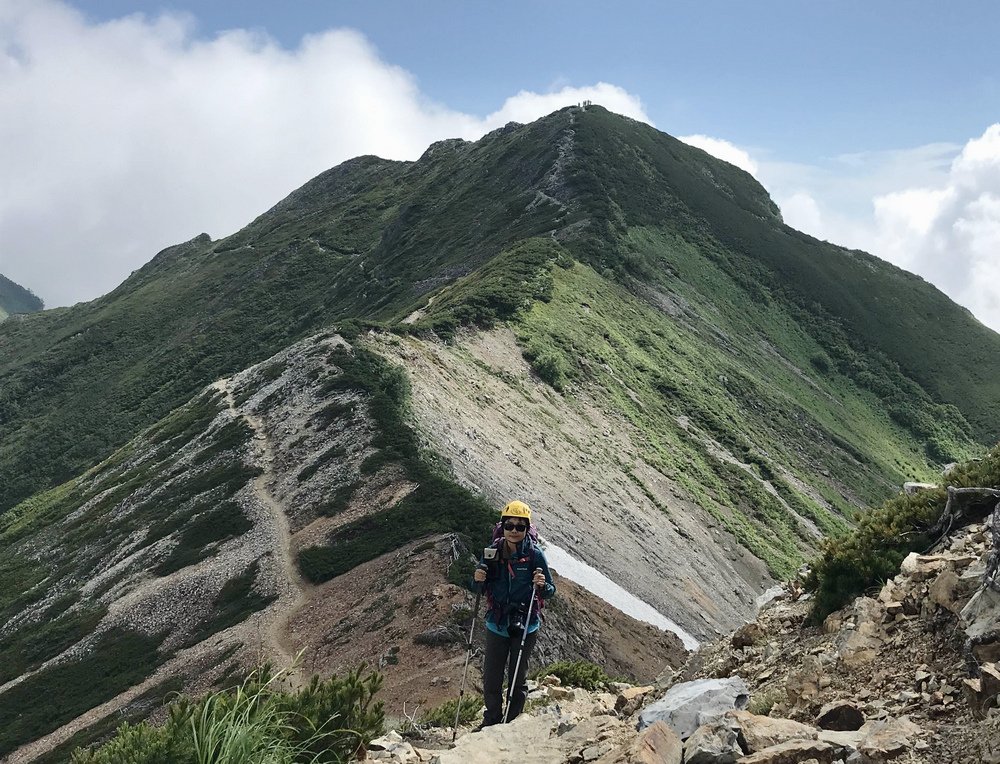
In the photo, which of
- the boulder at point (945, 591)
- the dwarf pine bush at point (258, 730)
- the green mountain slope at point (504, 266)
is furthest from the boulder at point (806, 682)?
the green mountain slope at point (504, 266)

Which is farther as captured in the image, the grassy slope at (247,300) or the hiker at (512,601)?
the grassy slope at (247,300)

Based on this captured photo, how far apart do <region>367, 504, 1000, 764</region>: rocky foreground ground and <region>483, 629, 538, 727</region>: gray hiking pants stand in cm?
30

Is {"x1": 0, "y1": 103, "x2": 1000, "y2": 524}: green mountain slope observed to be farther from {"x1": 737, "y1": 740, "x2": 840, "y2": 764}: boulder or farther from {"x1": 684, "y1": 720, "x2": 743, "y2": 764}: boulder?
{"x1": 737, "y1": 740, "x2": 840, "y2": 764}: boulder

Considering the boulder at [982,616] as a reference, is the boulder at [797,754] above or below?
below

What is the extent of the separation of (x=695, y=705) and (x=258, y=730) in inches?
172

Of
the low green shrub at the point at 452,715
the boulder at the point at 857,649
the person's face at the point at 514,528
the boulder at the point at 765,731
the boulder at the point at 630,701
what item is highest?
the person's face at the point at 514,528

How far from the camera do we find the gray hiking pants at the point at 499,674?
11.0 meters

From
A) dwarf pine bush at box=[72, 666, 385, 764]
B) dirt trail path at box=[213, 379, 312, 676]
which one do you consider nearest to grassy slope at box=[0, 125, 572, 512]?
dirt trail path at box=[213, 379, 312, 676]

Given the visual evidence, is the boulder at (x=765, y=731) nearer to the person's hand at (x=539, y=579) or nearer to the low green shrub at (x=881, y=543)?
the low green shrub at (x=881, y=543)

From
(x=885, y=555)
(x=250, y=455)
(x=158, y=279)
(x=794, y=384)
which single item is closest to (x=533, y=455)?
(x=250, y=455)

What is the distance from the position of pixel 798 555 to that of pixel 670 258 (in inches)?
2222

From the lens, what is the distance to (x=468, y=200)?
122m

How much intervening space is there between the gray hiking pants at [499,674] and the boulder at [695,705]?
8.81 feet

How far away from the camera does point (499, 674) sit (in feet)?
36.7
